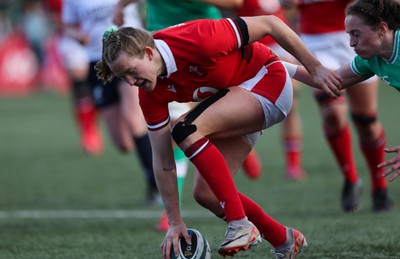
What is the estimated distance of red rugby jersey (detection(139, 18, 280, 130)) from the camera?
4102mm

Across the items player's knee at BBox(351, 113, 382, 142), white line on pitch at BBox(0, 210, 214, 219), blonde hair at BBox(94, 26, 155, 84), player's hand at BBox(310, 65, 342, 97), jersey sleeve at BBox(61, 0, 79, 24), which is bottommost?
white line on pitch at BBox(0, 210, 214, 219)

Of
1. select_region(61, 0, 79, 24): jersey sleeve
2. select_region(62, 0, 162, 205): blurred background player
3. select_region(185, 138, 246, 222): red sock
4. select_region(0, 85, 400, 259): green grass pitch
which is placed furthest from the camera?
select_region(61, 0, 79, 24): jersey sleeve

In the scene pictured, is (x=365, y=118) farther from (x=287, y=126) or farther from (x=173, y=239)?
(x=173, y=239)

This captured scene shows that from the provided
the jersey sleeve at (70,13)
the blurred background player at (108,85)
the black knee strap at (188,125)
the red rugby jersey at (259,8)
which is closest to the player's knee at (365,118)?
the blurred background player at (108,85)

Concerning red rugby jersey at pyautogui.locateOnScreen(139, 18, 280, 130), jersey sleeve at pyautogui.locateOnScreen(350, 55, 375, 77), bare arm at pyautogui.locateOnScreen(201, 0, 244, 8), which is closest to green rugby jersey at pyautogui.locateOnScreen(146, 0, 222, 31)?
bare arm at pyautogui.locateOnScreen(201, 0, 244, 8)

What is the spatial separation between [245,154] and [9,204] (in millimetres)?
3326

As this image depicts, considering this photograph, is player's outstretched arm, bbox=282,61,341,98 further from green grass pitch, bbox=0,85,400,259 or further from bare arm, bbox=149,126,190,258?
green grass pitch, bbox=0,85,400,259

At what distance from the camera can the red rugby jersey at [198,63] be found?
13.5 ft

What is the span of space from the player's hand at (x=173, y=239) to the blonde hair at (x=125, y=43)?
0.90m

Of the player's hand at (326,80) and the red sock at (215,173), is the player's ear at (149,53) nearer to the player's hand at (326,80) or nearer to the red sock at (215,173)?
the red sock at (215,173)

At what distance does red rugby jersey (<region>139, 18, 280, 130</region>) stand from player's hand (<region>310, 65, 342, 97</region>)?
25cm

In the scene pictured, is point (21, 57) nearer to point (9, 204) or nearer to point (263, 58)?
point (9, 204)

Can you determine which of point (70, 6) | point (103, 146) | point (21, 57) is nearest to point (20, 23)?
point (21, 57)

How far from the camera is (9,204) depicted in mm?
7238
